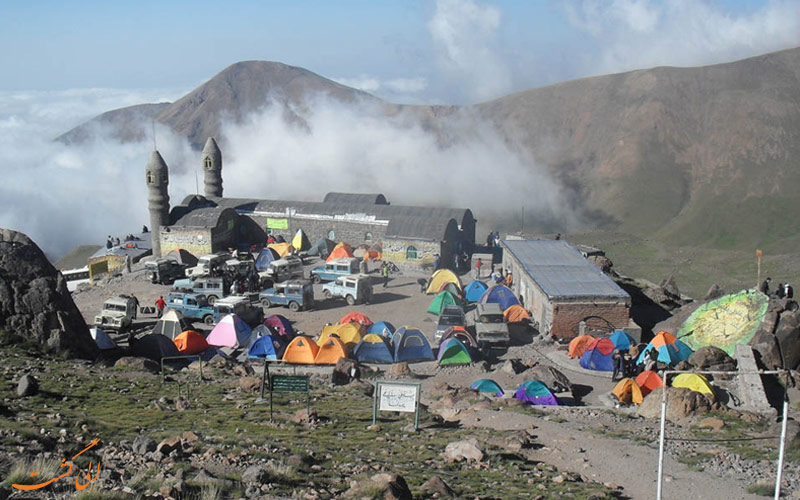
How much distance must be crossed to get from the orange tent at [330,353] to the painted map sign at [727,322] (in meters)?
12.9

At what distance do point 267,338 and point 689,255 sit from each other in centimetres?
4622

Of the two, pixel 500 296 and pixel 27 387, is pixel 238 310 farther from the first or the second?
pixel 27 387

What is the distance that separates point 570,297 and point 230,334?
12.9m

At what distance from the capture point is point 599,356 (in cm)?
2281

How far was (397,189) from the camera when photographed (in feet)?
308

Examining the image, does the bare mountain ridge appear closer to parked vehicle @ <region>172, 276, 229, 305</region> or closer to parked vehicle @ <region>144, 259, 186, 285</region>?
parked vehicle @ <region>144, 259, 186, 285</region>

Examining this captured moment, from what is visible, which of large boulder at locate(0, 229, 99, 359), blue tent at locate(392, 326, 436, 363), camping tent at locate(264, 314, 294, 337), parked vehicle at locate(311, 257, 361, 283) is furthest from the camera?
parked vehicle at locate(311, 257, 361, 283)

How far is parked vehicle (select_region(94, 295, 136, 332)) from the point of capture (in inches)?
1083

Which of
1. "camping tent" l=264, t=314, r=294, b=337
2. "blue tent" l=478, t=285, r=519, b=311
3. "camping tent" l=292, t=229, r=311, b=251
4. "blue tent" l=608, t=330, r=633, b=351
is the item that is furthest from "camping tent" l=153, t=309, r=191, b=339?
"camping tent" l=292, t=229, r=311, b=251

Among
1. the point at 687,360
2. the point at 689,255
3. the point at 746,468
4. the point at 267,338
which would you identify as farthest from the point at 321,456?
the point at 689,255

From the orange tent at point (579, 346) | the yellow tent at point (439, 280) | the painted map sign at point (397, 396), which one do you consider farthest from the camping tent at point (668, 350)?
the yellow tent at point (439, 280)

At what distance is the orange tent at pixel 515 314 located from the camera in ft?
91.2

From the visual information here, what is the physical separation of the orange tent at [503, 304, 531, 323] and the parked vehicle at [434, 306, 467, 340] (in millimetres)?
2164

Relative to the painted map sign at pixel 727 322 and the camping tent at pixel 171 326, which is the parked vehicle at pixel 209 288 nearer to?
the camping tent at pixel 171 326
